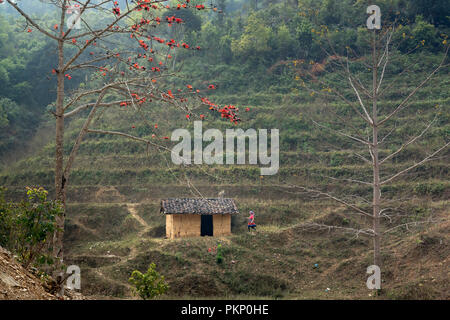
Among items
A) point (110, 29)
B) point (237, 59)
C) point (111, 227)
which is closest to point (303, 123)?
point (237, 59)

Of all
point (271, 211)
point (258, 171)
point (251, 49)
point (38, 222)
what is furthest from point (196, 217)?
point (251, 49)

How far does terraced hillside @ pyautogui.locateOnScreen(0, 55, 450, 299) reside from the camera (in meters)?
14.9

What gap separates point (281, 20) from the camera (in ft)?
126

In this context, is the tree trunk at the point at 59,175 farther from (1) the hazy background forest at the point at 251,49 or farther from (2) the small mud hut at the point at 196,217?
(1) the hazy background forest at the point at 251,49

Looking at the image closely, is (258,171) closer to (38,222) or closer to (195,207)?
(195,207)

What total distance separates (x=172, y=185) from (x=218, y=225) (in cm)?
593

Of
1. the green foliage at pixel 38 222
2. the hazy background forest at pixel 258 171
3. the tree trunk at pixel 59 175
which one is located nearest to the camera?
the green foliage at pixel 38 222

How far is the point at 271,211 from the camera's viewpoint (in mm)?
21188

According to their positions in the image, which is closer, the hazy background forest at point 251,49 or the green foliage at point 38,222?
the green foliage at point 38,222

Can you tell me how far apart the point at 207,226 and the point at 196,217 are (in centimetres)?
72

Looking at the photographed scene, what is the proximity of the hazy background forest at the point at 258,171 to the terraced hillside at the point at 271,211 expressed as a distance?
73 mm

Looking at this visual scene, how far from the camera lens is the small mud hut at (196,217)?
61.5 feet

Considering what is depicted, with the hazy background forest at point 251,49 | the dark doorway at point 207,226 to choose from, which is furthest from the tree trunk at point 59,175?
the hazy background forest at point 251,49

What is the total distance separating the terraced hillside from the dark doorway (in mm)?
1116
